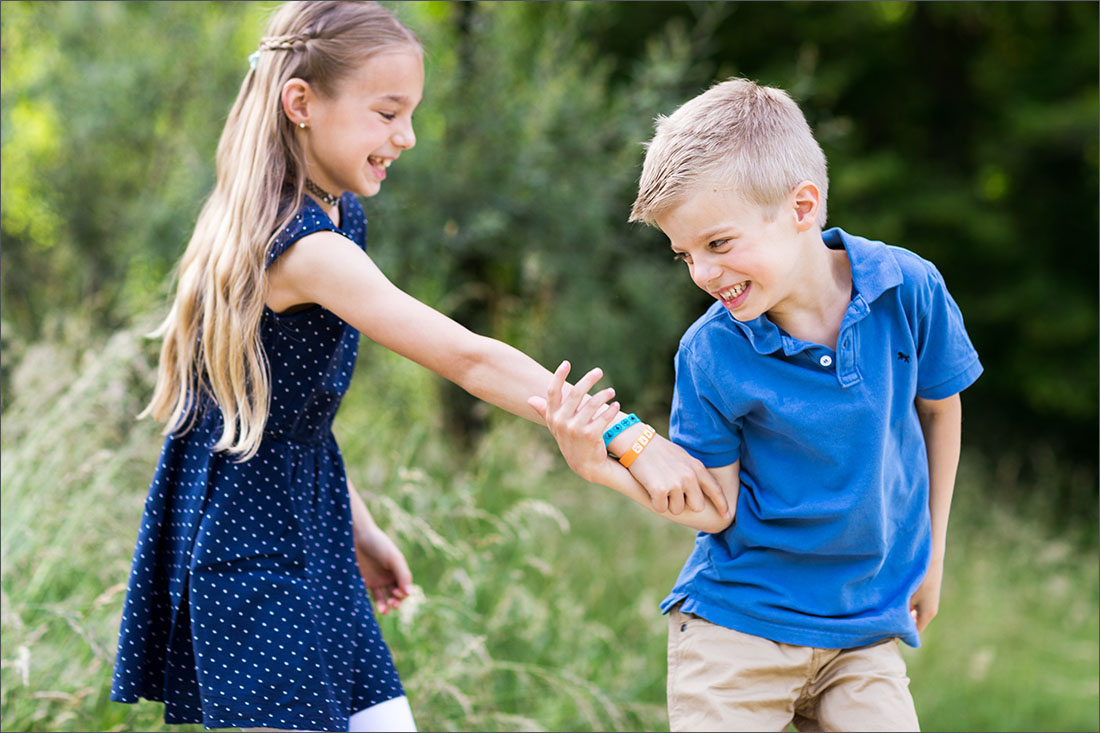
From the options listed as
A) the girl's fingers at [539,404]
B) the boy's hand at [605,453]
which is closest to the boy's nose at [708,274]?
the boy's hand at [605,453]

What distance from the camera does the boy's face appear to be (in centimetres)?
201

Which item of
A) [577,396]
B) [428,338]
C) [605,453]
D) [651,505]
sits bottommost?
[651,505]

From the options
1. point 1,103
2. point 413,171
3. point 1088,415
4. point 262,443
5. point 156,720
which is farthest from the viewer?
point 1088,415

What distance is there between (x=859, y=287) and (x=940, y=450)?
438 millimetres

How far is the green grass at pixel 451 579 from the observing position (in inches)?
120

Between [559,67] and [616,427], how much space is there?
13.7 ft

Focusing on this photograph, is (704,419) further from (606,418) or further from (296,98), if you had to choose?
(296,98)

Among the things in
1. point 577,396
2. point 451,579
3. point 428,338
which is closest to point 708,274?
point 577,396

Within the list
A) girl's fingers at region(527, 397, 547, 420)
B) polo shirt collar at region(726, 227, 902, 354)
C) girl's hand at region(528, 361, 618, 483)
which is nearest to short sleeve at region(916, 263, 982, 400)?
polo shirt collar at region(726, 227, 902, 354)

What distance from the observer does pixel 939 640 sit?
5367 millimetres

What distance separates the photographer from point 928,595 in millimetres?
2344

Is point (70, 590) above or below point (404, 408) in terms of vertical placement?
below

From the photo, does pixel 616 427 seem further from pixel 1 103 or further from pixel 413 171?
pixel 1 103

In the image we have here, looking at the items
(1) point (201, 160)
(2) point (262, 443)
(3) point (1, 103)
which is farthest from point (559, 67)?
(2) point (262, 443)
